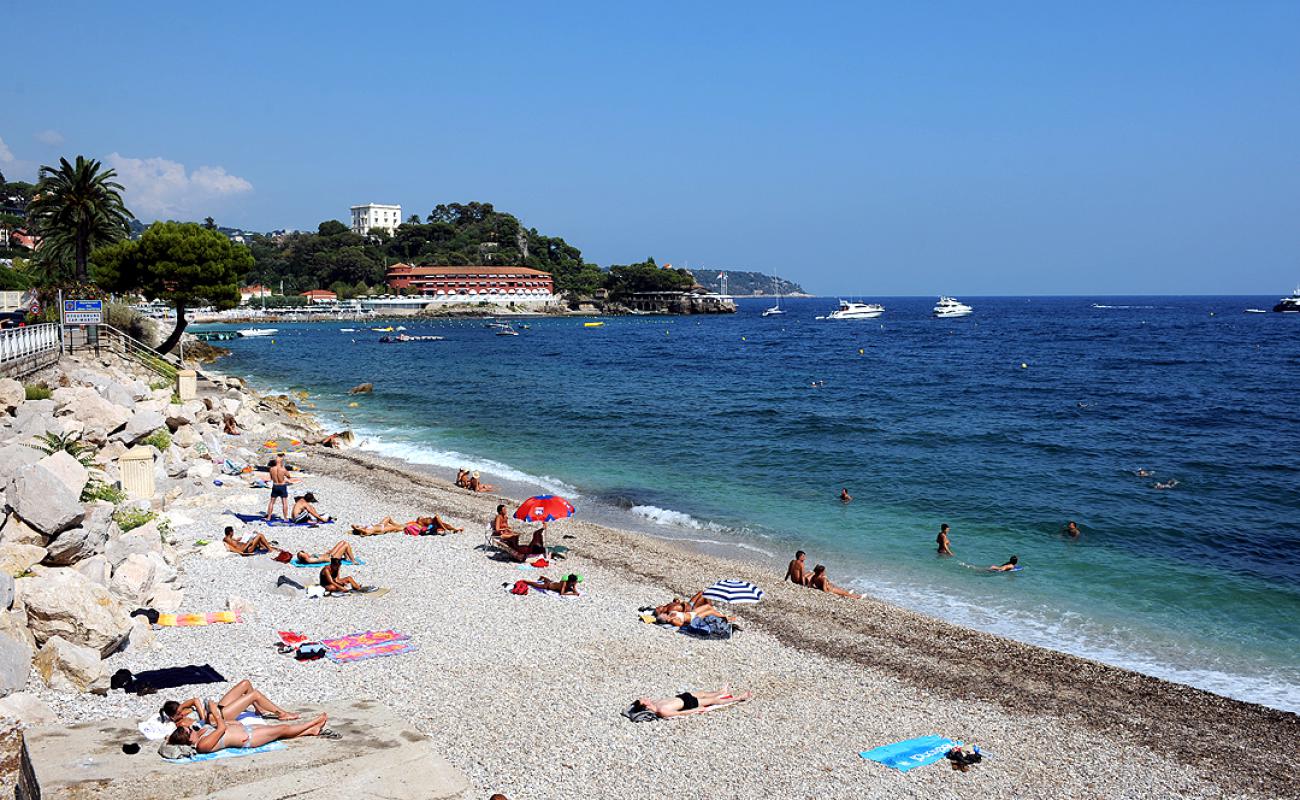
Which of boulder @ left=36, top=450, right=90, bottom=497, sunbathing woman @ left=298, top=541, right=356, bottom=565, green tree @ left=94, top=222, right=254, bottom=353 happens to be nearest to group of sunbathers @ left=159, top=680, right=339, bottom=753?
boulder @ left=36, top=450, right=90, bottom=497

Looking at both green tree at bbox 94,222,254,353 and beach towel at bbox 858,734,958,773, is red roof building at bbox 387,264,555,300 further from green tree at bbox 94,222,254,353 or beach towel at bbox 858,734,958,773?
beach towel at bbox 858,734,958,773

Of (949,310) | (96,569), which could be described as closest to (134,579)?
→ (96,569)

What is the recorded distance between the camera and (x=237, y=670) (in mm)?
11406

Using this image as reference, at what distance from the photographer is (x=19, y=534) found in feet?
38.5

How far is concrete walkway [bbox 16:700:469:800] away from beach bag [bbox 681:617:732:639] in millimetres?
6208

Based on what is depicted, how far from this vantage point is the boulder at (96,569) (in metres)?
12.0

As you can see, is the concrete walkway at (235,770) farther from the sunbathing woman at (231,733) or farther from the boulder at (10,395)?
the boulder at (10,395)

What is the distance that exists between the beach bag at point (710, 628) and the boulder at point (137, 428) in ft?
48.4

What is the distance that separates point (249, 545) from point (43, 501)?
17.8 feet

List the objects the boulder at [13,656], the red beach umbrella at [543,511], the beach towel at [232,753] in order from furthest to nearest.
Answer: the red beach umbrella at [543,511]
the boulder at [13,656]
the beach towel at [232,753]

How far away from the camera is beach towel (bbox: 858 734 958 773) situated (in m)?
10.0

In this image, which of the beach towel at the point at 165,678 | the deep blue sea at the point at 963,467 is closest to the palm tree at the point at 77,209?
the deep blue sea at the point at 963,467

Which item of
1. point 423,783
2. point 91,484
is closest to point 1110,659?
point 423,783

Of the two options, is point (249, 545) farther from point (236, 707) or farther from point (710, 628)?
point (710, 628)
